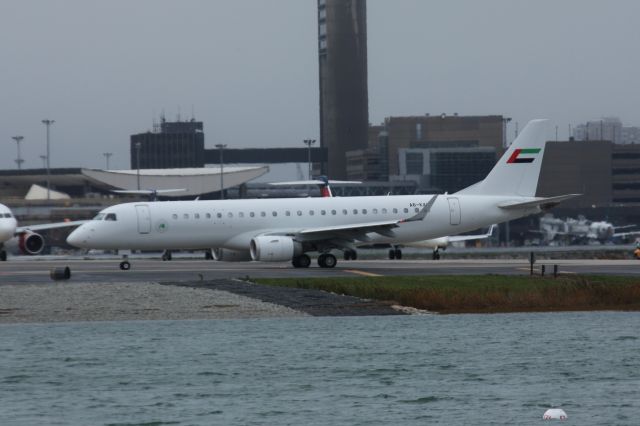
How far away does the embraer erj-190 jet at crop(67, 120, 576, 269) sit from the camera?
6475 centimetres

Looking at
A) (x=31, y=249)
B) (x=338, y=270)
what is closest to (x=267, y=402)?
(x=338, y=270)

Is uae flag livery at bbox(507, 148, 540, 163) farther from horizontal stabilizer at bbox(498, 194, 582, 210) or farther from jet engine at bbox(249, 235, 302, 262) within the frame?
jet engine at bbox(249, 235, 302, 262)

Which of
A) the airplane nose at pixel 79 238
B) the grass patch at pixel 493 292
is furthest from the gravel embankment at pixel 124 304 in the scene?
the airplane nose at pixel 79 238

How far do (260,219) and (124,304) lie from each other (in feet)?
60.2

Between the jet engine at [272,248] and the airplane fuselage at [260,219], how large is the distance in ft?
5.88

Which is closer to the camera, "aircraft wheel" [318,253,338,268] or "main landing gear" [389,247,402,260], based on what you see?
"aircraft wheel" [318,253,338,268]

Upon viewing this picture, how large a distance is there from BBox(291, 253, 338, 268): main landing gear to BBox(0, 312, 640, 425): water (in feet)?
60.0

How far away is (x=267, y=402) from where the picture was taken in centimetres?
3022

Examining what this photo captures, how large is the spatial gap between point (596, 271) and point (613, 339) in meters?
21.2

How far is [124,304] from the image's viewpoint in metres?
49.0

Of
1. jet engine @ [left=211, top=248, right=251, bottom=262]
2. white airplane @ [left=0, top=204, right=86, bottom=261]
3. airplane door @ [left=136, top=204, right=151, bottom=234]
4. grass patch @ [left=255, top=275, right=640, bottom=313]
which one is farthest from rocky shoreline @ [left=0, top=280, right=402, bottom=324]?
white airplane @ [left=0, top=204, right=86, bottom=261]

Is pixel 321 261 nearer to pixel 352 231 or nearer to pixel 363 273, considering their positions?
pixel 352 231

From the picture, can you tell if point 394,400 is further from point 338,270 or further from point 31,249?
point 31,249

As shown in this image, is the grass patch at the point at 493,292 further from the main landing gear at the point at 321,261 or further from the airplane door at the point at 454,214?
the airplane door at the point at 454,214
